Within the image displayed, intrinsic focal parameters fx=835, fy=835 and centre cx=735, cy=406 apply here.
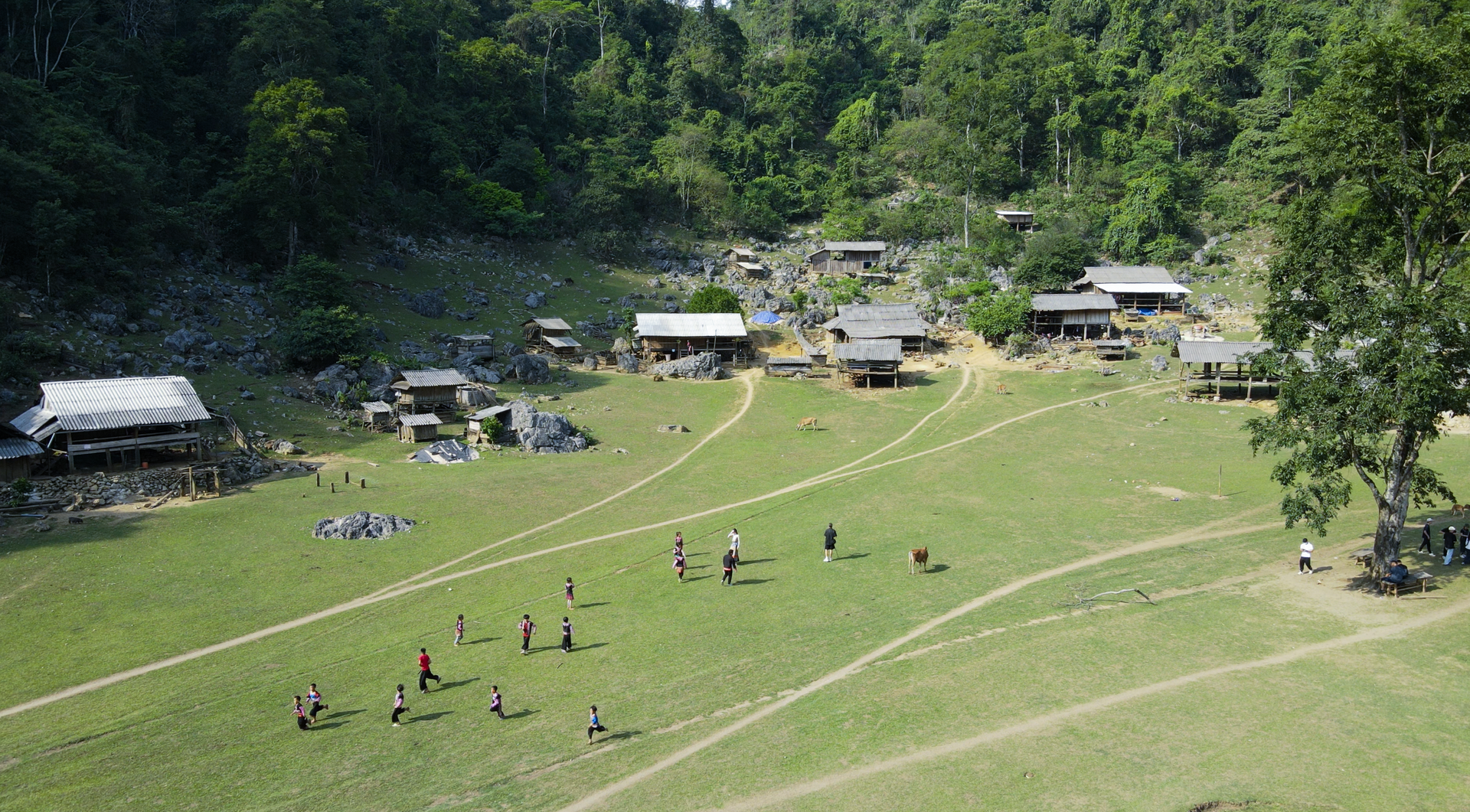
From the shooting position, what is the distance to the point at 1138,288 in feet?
263

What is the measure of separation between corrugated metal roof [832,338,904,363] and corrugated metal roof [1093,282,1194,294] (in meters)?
26.3

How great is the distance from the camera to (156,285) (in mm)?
61219

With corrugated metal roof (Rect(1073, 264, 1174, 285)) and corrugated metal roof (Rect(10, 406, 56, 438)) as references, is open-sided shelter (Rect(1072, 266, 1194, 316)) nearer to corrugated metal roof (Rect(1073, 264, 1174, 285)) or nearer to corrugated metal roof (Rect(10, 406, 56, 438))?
corrugated metal roof (Rect(1073, 264, 1174, 285))

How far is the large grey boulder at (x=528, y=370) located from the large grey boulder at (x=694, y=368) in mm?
10054

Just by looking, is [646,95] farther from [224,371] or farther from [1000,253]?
[224,371]

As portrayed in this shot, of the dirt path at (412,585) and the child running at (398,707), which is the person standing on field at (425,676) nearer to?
the child running at (398,707)

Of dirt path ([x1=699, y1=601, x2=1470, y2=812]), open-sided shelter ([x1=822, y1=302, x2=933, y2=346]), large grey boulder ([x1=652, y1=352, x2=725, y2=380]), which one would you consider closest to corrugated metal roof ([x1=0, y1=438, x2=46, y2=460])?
dirt path ([x1=699, y1=601, x2=1470, y2=812])

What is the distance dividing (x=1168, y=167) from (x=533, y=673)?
302 ft

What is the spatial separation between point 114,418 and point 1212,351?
219 ft

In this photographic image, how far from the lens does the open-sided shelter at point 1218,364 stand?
189ft

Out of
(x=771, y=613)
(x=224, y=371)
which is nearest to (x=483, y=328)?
(x=224, y=371)

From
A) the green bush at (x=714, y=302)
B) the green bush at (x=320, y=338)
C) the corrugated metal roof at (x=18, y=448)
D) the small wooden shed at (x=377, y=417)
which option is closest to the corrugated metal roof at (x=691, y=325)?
the green bush at (x=714, y=302)

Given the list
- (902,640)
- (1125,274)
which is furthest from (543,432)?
(1125,274)

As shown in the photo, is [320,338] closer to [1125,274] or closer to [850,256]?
[850,256]
